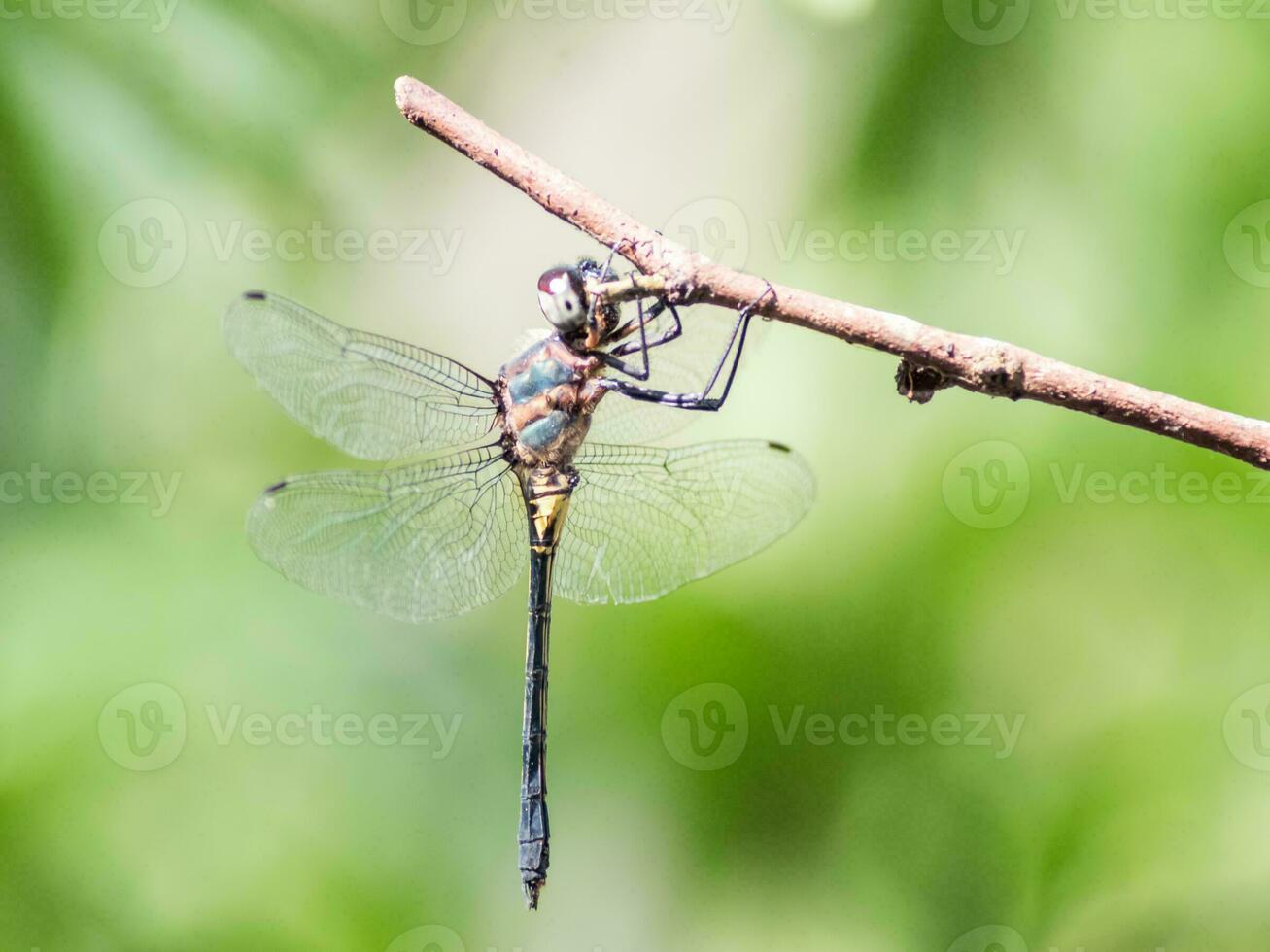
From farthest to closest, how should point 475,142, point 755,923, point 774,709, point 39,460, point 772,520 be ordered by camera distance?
1. point 39,460
2. point 755,923
3. point 774,709
4. point 772,520
5. point 475,142

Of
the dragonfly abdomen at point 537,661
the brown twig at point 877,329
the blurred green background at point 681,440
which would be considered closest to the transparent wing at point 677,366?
the dragonfly abdomen at point 537,661

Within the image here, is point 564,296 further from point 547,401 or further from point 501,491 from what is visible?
point 501,491

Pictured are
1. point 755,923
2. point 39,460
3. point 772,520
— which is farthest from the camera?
point 39,460

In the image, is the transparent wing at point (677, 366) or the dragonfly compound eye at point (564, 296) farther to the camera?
the transparent wing at point (677, 366)

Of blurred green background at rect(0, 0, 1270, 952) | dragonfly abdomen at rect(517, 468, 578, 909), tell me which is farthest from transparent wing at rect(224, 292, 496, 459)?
blurred green background at rect(0, 0, 1270, 952)

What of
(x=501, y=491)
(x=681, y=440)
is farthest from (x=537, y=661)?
(x=681, y=440)

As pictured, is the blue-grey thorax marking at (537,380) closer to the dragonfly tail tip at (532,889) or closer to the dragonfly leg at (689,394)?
the dragonfly leg at (689,394)

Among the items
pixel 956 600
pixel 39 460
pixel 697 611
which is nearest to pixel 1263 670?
pixel 956 600

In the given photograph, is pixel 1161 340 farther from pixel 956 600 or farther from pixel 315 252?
pixel 315 252
